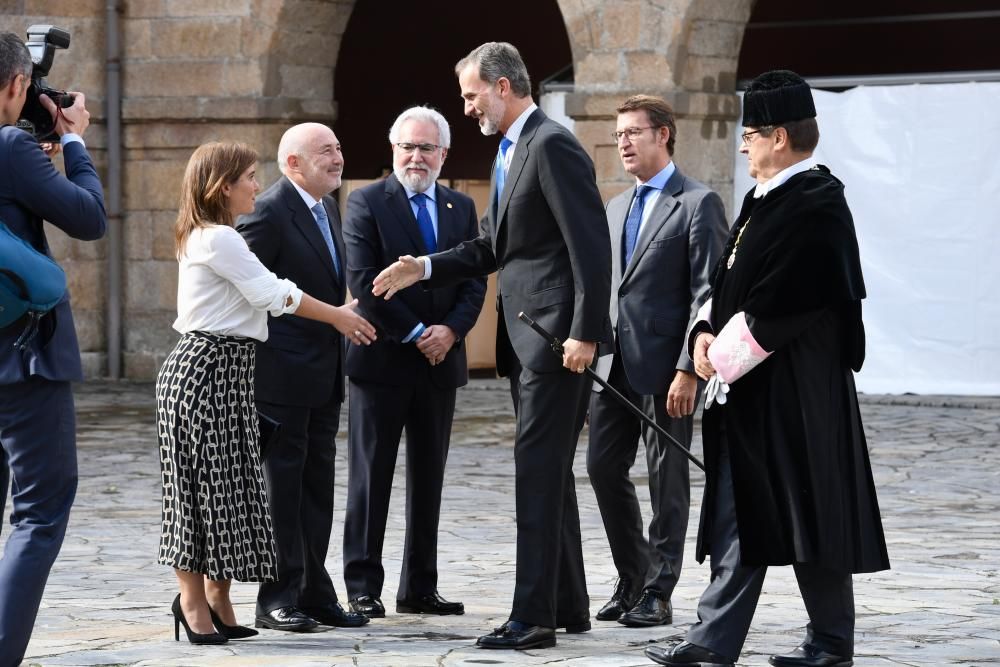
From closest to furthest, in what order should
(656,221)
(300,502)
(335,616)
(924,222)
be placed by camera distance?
(335,616) < (300,502) < (656,221) < (924,222)

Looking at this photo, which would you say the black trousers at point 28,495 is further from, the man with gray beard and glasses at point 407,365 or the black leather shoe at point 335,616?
the man with gray beard and glasses at point 407,365

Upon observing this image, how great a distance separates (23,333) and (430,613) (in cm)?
201

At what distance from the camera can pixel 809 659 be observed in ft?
17.7

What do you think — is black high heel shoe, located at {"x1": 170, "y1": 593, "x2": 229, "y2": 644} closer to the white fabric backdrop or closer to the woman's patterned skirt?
the woman's patterned skirt

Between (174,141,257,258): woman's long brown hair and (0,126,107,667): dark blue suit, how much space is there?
67 centimetres

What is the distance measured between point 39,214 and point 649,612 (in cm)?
248

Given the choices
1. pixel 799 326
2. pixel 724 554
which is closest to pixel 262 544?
pixel 724 554

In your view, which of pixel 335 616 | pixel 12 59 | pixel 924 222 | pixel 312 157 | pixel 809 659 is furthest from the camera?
pixel 924 222

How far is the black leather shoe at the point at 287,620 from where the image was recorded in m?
6.09

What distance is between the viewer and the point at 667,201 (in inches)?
267

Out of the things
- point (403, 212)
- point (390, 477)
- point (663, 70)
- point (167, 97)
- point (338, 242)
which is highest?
point (663, 70)

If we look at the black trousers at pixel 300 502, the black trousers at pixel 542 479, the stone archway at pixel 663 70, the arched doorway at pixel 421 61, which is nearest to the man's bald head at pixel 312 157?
the black trousers at pixel 300 502

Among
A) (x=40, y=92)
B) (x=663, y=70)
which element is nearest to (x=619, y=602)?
(x=40, y=92)

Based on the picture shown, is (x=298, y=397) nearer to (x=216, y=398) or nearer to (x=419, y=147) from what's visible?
(x=216, y=398)
